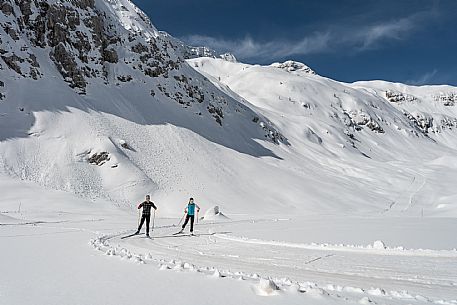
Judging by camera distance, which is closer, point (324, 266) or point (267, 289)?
point (267, 289)

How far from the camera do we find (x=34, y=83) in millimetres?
49406

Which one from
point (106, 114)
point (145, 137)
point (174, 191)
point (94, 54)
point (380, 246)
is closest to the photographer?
point (380, 246)

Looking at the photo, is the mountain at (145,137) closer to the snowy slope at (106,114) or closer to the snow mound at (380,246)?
the snowy slope at (106,114)

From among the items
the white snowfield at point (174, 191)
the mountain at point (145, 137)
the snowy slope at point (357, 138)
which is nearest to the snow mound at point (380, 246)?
the white snowfield at point (174, 191)

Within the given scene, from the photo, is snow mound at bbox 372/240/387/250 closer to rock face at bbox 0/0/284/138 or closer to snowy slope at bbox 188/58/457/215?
snowy slope at bbox 188/58/457/215

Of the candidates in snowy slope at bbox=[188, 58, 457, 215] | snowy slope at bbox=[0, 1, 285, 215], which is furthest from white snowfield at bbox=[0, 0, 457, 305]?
snowy slope at bbox=[188, 58, 457, 215]

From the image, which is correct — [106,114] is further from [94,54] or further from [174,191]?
[174,191]

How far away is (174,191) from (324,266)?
34645 millimetres

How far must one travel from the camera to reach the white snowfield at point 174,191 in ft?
22.0

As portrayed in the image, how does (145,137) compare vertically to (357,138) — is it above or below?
below

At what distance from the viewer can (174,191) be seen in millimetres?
Result: 42656

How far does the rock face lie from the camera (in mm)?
52406

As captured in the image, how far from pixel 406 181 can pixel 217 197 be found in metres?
37.8

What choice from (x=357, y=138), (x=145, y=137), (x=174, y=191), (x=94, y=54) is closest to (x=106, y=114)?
(x=145, y=137)
